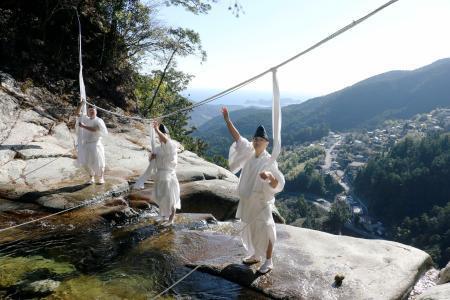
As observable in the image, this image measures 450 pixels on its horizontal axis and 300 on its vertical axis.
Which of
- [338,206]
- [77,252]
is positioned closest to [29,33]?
[77,252]

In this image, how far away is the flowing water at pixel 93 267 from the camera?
6117 mm

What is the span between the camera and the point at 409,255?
7.54 m

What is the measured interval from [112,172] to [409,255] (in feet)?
31.9

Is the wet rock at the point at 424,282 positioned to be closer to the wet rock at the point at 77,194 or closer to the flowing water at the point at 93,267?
the flowing water at the point at 93,267

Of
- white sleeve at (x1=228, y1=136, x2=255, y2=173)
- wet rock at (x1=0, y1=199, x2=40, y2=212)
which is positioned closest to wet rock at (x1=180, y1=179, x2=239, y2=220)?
wet rock at (x1=0, y1=199, x2=40, y2=212)

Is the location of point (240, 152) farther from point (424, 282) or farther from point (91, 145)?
point (91, 145)

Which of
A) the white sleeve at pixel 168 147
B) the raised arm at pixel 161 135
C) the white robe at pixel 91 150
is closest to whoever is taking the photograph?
the raised arm at pixel 161 135

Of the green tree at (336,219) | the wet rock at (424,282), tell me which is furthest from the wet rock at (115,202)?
the green tree at (336,219)

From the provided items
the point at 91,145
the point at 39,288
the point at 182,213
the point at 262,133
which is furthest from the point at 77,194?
the point at 262,133

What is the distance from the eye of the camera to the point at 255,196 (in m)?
6.73

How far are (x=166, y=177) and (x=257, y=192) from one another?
3333mm

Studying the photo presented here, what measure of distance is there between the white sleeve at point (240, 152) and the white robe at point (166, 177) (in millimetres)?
2635

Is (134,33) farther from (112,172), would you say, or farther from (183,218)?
(183,218)

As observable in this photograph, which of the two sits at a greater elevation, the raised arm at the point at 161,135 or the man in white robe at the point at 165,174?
the raised arm at the point at 161,135
